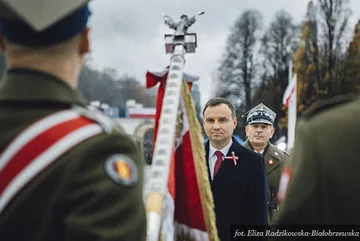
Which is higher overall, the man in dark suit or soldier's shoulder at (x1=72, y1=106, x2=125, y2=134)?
soldier's shoulder at (x1=72, y1=106, x2=125, y2=134)

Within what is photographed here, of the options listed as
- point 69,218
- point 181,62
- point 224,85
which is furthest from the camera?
point 224,85

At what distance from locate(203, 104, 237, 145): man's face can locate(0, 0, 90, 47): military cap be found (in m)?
3.03

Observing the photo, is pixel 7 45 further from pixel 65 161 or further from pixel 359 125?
pixel 359 125

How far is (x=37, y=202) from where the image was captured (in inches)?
65.3

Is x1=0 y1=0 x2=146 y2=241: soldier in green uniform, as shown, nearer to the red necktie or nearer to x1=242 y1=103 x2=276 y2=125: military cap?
the red necktie

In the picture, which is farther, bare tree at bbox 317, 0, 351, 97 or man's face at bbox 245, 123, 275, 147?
bare tree at bbox 317, 0, 351, 97

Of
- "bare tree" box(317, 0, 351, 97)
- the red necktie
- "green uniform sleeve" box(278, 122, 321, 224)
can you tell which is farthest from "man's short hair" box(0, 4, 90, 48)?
"bare tree" box(317, 0, 351, 97)

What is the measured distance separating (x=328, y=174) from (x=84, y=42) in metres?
0.82

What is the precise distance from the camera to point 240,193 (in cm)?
437

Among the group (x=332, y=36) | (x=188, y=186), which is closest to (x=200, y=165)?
(x=188, y=186)

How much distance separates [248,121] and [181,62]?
11.0ft

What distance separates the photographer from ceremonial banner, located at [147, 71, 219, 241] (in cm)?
313

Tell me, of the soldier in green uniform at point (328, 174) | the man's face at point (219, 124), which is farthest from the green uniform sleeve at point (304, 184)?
the man's face at point (219, 124)

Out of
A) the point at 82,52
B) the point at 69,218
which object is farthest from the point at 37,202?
the point at 82,52
